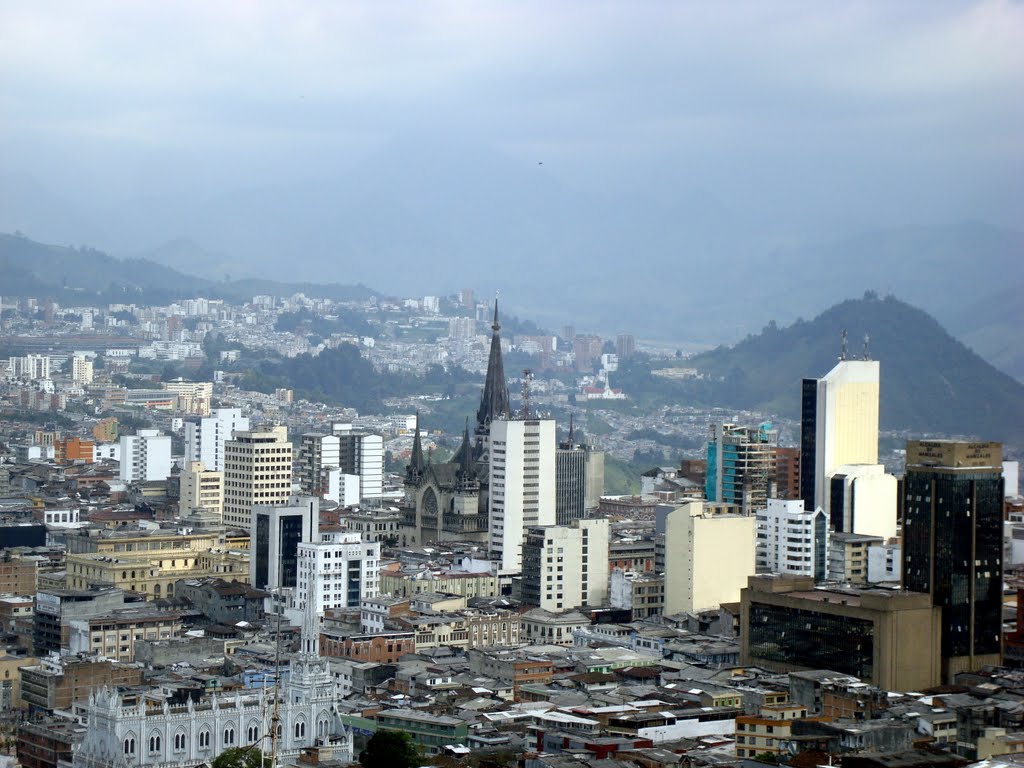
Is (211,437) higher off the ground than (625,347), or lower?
lower

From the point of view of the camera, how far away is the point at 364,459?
2756 inches

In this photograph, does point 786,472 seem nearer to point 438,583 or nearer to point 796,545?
point 796,545

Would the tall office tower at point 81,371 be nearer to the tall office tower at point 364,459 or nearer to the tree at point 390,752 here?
the tall office tower at point 364,459

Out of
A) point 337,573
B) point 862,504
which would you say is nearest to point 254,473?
point 337,573

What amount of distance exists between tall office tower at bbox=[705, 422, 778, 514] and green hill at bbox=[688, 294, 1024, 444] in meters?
20.9

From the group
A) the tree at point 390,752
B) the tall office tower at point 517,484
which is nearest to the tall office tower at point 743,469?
the tall office tower at point 517,484

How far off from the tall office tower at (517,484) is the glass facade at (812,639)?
12095mm

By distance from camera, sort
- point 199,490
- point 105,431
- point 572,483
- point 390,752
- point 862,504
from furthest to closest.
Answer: point 105,431
point 199,490
point 572,483
point 862,504
point 390,752

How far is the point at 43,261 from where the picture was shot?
14312 cm

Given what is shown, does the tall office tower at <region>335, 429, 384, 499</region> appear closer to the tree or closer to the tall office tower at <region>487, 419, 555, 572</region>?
the tall office tower at <region>487, 419, 555, 572</region>

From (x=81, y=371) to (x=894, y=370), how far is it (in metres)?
37.8

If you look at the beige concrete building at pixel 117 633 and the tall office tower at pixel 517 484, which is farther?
the tall office tower at pixel 517 484

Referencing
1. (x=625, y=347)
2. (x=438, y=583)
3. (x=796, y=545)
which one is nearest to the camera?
(x=438, y=583)

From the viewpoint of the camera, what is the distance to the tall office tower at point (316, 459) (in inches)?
2689
